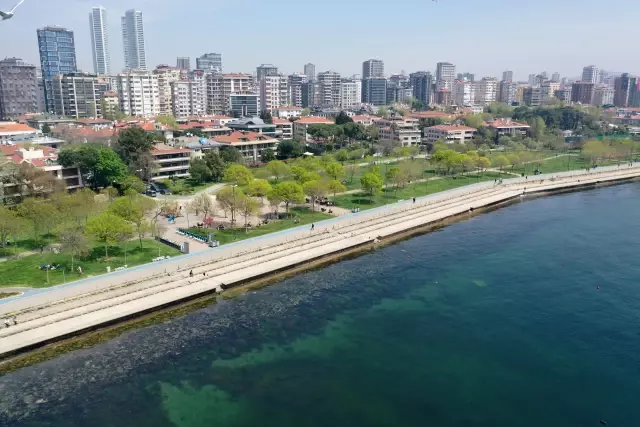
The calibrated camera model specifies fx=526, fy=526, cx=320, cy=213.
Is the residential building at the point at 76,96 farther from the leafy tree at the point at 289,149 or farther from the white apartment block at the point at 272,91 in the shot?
the leafy tree at the point at 289,149

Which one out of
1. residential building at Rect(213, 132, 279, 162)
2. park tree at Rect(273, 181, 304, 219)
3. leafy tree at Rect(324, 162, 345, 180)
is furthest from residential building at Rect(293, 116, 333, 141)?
park tree at Rect(273, 181, 304, 219)

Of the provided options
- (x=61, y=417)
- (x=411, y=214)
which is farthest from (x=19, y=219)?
(x=411, y=214)

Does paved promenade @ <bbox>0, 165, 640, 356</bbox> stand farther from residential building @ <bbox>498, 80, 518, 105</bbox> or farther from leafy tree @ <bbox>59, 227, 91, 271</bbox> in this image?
residential building @ <bbox>498, 80, 518, 105</bbox>

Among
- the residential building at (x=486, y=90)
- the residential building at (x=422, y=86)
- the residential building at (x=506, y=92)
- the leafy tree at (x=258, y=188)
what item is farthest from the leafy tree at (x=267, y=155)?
the residential building at (x=506, y=92)

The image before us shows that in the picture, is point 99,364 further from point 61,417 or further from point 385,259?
point 385,259

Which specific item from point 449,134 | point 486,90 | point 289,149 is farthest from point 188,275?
point 486,90

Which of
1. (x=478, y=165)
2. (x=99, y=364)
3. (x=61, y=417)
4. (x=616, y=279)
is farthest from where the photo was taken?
(x=478, y=165)
